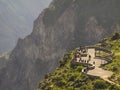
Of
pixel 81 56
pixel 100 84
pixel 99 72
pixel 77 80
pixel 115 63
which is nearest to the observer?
pixel 100 84

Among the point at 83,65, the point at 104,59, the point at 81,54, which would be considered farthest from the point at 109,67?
Result: the point at 81,54

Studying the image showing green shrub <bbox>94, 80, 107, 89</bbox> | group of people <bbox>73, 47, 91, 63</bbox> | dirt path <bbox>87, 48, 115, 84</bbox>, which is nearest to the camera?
green shrub <bbox>94, 80, 107, 89</bbox>

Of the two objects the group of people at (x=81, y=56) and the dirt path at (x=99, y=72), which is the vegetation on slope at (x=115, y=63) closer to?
the dirt path at (x=99, y=72)

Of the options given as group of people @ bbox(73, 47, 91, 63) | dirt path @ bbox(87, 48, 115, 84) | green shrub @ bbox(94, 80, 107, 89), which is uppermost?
group of people @ bbox(73, 47, 91, 63)

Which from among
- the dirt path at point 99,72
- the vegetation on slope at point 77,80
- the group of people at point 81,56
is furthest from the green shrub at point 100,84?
the group of people at point 81,56

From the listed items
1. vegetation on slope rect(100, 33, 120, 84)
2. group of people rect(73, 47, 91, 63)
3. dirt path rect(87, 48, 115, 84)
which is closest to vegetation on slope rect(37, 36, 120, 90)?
vegetation on slope rect(100, 33, 120, 84)

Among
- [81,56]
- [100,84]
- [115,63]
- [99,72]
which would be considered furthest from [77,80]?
[81,56]

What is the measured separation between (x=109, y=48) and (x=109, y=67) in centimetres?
2208

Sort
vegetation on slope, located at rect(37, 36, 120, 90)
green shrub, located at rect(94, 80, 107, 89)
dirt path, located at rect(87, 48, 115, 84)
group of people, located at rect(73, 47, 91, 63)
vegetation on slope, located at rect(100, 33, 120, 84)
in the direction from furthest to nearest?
group of people, located at rect(73, 47, 91, 63), dirt path, located at rect(87, 48, 115, 84), vegetation on slope, located at rect(100, 33, 120, 84), vegetation on slope, located at rect(37, 36, 120, 90), green shrub, located at rect(94, 80, 107, 89)

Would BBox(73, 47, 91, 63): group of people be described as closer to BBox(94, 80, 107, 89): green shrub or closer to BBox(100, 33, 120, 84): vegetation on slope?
BBox(100, 33, 120, 84): vegetation on slope

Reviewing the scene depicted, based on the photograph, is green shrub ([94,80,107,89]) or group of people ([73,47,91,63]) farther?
group of people ([73,47,91,63])

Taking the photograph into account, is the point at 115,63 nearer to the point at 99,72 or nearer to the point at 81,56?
the point at 99,72

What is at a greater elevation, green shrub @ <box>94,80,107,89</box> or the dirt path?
the dirt path

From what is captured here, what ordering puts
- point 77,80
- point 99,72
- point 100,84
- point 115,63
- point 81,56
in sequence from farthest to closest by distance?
point 81,56 < point 115,63 < point 99,72 < point 77,80 < point 100,84
